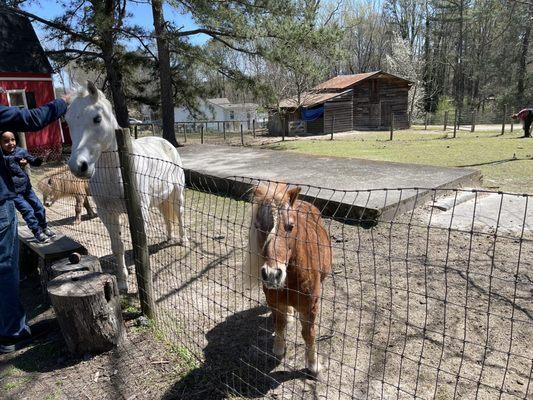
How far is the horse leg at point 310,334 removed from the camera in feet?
8.68

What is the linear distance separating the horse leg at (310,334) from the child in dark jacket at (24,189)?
10.5 ft

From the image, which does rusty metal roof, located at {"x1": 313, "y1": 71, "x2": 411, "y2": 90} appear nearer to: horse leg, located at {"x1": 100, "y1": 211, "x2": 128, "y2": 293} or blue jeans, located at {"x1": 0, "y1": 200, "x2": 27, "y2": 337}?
horse leg, located at {"x1": 100, "y1": 211, "x2": 128, "y2": 293}

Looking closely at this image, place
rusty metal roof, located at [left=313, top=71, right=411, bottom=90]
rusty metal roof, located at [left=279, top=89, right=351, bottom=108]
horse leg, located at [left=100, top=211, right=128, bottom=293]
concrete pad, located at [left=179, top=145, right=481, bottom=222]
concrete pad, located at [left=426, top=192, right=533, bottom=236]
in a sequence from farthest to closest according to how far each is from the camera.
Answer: rusty metal roof, located at [left=313, top=71, right=411, bottom=90] → rusty metal roof, located at [left=279, top=89, right=351, bottom=108] → concrete pad, located at [left=179, top=145, right=481, bottom=222] → concrete pad, located at [left=426, top=192, right=533, bottom=236] → horse leg, located at [left=100, top=211, right=128, bottom=293]

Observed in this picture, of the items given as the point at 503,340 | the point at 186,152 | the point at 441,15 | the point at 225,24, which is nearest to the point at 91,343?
the point at 503,340

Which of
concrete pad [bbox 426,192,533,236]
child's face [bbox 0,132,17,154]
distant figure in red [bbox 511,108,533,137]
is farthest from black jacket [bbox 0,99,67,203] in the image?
distant figure in red [bbox 511,108,533,137]

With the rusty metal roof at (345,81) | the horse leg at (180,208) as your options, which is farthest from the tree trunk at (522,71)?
the horse leg at (180,208)

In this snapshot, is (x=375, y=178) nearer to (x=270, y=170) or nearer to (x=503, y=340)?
(x=270, y=170)

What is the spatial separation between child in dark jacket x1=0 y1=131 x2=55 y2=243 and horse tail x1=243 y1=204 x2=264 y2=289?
2.74 metres

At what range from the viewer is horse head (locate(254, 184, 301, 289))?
7.13ft

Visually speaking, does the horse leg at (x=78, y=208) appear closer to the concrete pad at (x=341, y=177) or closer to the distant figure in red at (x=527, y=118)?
the concrete pad at (x=341, y=177)

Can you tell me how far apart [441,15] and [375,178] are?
45.4m

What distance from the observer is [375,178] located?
25.0 ft

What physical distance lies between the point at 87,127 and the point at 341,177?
539cm

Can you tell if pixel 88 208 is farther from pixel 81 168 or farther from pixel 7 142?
pixel 81 168
